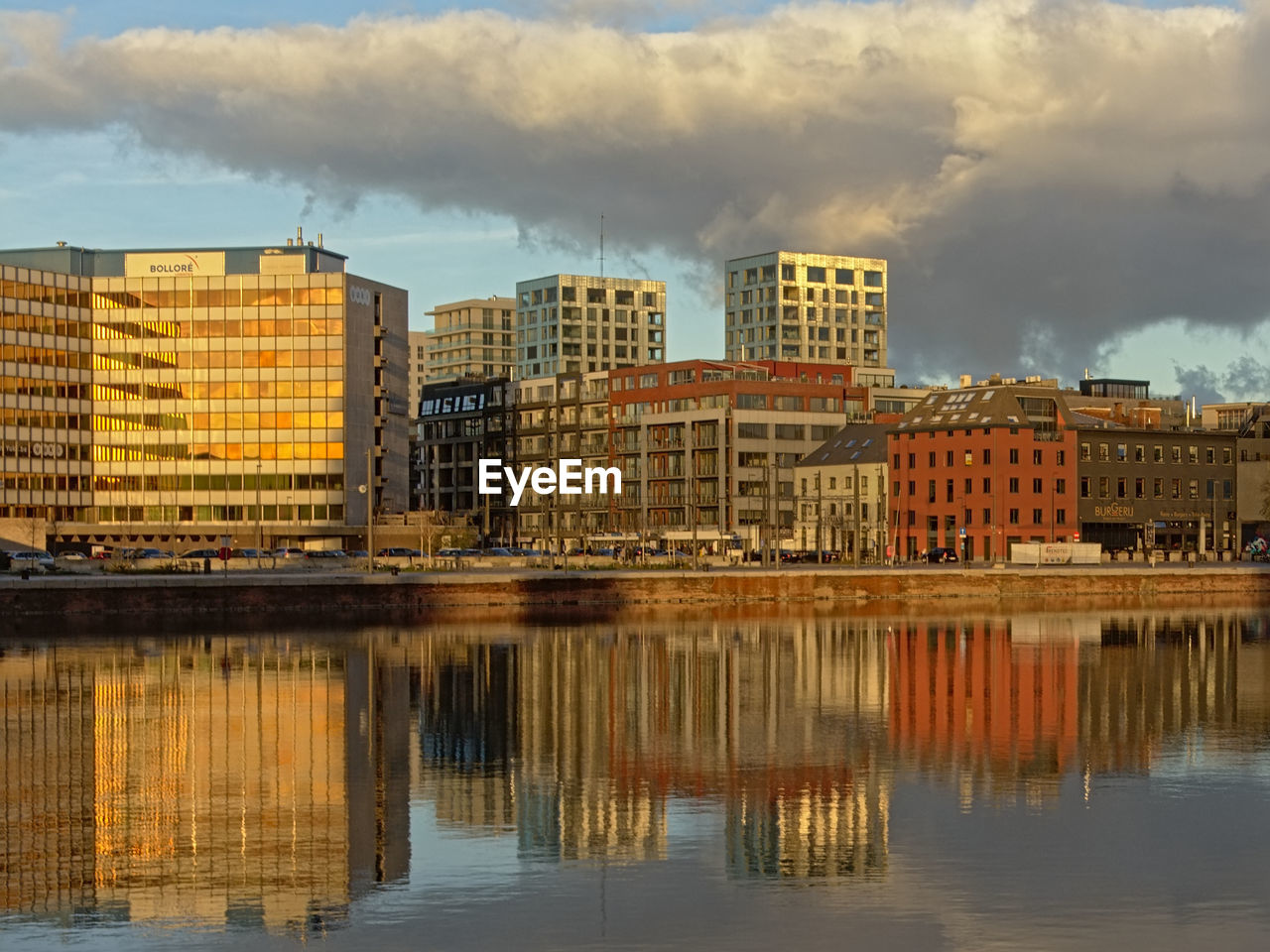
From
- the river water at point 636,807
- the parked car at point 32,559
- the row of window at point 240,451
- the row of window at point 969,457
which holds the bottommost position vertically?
the river water at point 636,807

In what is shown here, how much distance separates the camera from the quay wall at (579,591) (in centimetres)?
11475

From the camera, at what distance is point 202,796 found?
133ft

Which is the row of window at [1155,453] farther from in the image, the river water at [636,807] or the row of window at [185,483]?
the river water at [636,807]

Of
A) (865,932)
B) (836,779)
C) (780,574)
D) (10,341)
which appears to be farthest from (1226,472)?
(865,932)

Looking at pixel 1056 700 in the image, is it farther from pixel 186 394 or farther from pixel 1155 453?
pixel 186 394

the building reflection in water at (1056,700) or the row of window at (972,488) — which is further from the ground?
the row of window at (972,488)

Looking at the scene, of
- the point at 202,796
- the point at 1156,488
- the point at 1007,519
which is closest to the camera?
the point at 202,796

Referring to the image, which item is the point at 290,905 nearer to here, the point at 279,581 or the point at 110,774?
the point at 110,774

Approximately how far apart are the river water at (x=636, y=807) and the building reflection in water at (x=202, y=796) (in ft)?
0.41

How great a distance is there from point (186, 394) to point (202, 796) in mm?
154767

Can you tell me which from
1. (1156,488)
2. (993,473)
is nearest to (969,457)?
(993,473)

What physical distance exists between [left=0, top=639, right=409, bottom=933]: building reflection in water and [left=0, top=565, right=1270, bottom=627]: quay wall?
44.6 metres

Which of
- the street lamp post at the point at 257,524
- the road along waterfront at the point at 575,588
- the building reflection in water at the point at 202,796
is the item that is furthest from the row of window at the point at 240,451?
the building reflection in water at the point at 202,796

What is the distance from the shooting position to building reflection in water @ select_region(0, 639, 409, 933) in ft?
101
